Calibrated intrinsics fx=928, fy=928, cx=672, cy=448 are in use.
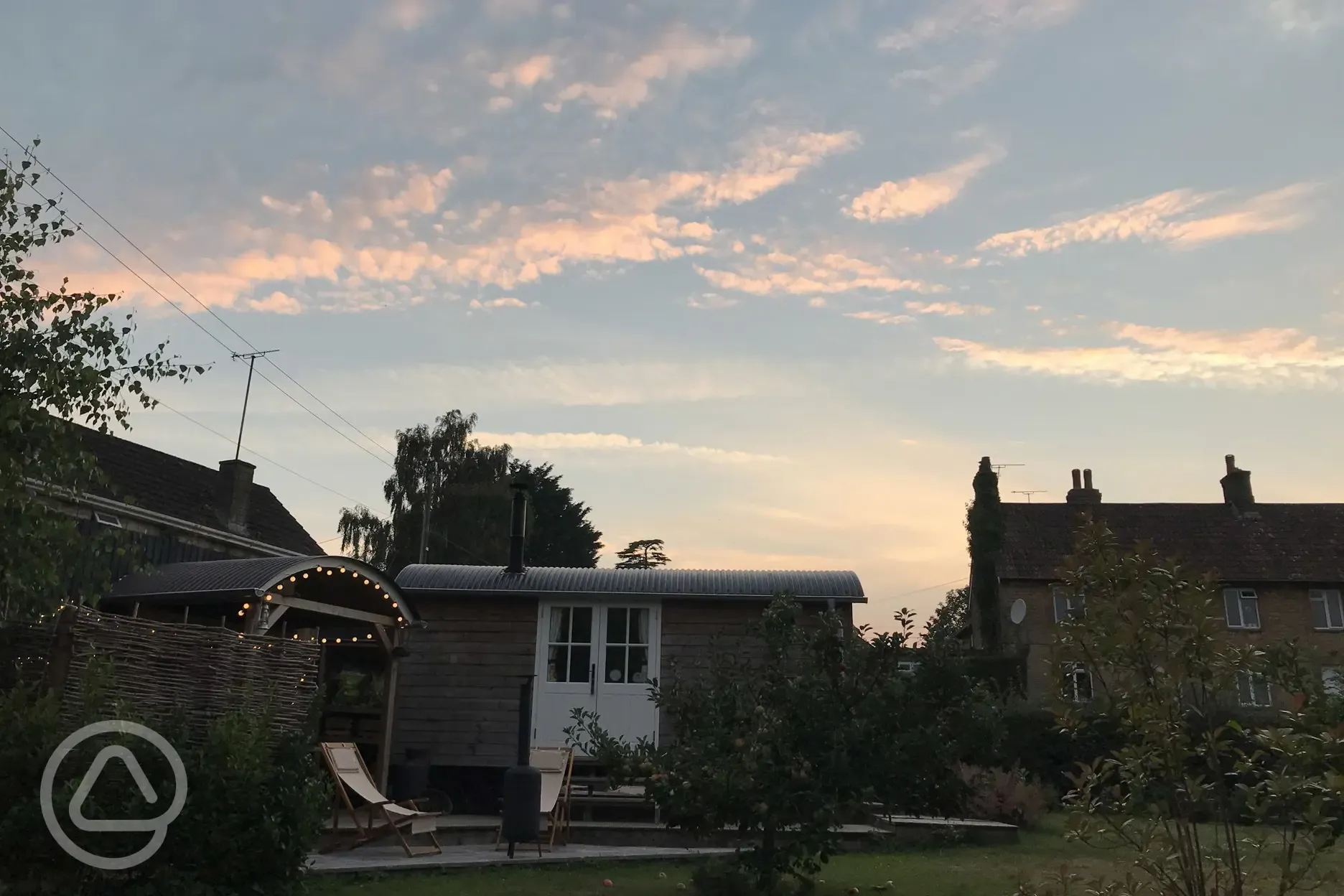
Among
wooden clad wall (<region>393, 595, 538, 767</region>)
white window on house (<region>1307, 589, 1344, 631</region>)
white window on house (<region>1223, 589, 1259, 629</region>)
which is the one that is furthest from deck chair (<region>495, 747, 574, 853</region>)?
white window on house (<region>1307, 589, 1344, 631</region>)

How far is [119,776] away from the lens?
17.5 feet

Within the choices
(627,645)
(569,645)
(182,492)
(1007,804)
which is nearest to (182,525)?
(182,492)

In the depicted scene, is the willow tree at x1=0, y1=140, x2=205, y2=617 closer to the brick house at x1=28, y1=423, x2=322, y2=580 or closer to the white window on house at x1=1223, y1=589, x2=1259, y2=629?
the brick house at x1=28, y1=423, x2=322, y2=580

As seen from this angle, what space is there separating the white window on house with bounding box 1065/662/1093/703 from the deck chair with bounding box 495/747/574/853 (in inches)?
228

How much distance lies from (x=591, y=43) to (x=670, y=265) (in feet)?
12.0

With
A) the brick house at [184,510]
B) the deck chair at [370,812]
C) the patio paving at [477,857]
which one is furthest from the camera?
the brick house at [184,510]

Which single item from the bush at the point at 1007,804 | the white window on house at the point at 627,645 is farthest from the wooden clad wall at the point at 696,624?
the bush at the point at 1007,804

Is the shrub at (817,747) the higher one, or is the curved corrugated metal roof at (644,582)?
the curved corrugated metal roof at (644,582)

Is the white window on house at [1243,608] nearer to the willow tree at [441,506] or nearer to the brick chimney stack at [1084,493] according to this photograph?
the brick chimney stack at [1084,493]

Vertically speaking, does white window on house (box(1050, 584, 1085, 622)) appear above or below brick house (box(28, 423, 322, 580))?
below

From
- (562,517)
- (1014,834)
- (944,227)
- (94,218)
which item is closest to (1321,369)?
(944,227)

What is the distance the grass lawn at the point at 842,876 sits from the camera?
716 centimetres

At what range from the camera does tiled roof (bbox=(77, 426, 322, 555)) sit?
674 inches

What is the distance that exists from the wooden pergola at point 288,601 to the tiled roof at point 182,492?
491 cm
